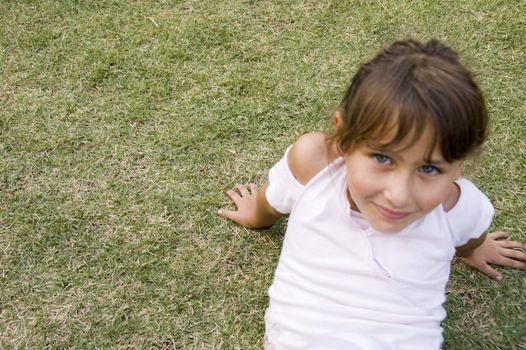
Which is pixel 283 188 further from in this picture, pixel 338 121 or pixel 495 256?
pixel 495 256

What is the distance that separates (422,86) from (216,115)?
1.34 metres

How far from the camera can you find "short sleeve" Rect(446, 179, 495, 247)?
61.3 inches

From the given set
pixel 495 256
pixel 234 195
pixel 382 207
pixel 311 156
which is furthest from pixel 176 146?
pixel 495 256

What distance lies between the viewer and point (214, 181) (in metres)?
2.28

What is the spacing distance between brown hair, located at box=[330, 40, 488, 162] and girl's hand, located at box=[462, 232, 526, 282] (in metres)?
0.76

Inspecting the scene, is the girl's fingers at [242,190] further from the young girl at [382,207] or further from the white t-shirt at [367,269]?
the white t-shirt at [367,269]

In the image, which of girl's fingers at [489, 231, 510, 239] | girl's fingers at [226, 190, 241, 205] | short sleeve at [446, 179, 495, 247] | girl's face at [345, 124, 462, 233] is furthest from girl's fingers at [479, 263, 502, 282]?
girl's fingers at [226, 190, 241, 205]

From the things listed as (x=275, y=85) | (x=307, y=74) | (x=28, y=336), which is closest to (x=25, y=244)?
(x=28, y=336)

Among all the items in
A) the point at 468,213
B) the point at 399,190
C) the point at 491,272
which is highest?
the point at 399,190

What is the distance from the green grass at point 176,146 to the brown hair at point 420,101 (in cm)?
88

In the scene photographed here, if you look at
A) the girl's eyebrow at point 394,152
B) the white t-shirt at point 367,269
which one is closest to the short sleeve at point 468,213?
the white t-shirt at point 367,269

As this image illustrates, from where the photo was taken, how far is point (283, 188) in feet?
5.60

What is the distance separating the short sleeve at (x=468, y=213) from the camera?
1558mm

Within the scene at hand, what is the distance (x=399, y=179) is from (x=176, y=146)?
50.4 inches
